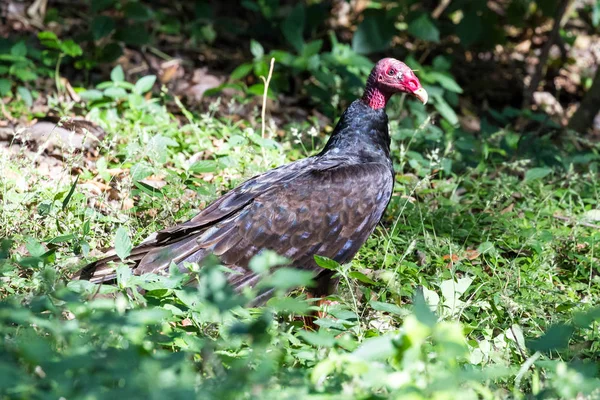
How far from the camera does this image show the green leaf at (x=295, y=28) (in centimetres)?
646

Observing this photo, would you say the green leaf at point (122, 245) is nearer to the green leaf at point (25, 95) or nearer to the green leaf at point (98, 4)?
the green leaf at point (25, 95)

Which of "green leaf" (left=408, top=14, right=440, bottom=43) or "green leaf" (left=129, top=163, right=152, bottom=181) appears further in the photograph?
"green leaf" (left=408, top=14, right=440, bottom=43)

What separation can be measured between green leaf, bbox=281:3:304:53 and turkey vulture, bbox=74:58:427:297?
236cm

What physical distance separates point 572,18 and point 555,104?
3.36 feet

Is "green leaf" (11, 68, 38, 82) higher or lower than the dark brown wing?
lower

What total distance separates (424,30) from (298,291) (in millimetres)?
3142

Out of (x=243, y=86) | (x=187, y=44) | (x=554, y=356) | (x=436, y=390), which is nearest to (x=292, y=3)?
(x=187, y=44)

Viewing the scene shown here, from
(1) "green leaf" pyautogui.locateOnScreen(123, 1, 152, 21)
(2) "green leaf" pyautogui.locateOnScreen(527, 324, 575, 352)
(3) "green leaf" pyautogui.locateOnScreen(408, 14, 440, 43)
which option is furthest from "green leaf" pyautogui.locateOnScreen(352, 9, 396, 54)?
(2) "green leaf" pyautogui.locateOnScreen(527, 324, 575, 352)

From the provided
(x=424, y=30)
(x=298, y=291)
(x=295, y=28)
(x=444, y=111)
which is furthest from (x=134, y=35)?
(x=298, y=291)

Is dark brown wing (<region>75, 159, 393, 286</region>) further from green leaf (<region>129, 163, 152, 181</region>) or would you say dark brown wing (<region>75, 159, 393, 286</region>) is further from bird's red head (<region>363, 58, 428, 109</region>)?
green leaf (<region>129, 163, 152, 181</region>)

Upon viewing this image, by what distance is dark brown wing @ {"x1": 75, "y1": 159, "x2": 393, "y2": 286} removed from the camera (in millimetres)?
3814

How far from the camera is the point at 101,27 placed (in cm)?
627

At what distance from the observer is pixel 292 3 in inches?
304

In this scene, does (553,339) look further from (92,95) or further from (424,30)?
(424,30)
